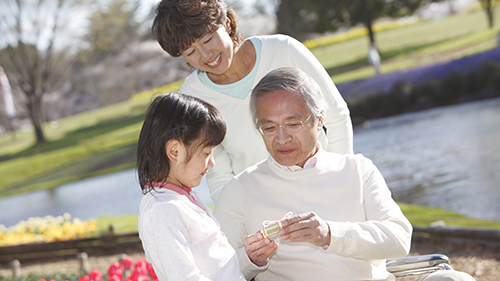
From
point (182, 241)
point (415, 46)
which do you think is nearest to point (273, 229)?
point (182, 241)

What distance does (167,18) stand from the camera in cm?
204

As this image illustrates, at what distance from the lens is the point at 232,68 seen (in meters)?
2.29

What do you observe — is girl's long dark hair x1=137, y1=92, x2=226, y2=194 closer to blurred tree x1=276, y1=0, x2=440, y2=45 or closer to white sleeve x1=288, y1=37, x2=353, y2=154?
white sleeve x1=288, y1=37, x2=353, y2=154

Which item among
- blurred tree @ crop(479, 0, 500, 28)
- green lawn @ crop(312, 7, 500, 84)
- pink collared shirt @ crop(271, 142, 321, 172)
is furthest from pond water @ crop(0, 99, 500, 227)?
blurred tree @ crop(479, 0, 500, 28)

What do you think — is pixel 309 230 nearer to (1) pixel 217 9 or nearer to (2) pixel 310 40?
(1) pixel 217 9

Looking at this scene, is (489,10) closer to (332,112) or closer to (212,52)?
(332,112)

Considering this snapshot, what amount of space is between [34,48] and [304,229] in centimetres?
1869

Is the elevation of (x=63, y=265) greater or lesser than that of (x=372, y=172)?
lesser

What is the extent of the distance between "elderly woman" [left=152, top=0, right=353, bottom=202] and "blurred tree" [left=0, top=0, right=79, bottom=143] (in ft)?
53.8

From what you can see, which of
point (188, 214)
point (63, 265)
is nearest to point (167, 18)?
point (188, 214)

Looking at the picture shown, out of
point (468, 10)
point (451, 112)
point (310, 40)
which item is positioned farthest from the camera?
point (310, 40)

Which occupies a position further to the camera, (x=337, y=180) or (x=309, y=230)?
(x=337, y=180)

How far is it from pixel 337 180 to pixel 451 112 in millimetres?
10862

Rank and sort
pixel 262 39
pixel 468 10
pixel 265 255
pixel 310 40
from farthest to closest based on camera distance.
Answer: pixel 310 40 < pixel 468 10 < pixel 262 39 < pixel 265 255
